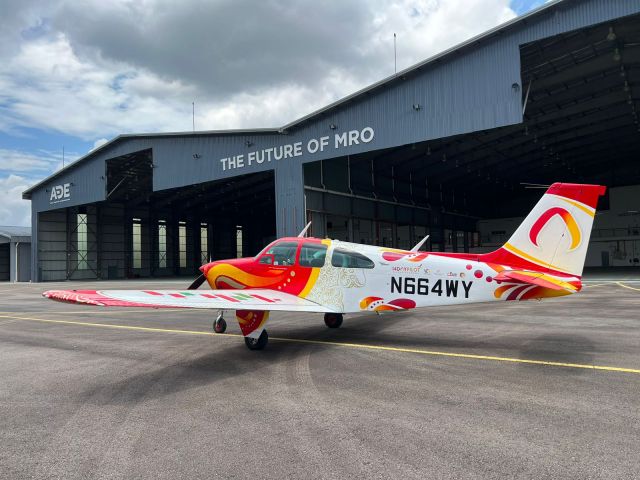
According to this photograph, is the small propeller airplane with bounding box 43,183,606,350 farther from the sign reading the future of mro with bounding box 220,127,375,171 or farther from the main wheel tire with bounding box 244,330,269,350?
the sign reading the future of mro with bounding box 220,127,375,171

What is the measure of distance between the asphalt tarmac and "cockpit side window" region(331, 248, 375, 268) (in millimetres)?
1714

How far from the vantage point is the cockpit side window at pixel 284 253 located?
9797 mm

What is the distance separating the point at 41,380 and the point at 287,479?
553 cm

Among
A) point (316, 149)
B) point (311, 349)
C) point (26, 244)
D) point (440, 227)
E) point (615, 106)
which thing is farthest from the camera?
point (26, 244)

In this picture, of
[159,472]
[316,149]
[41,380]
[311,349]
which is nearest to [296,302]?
[311,349]

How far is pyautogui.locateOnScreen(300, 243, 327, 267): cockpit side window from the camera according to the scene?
31.1 ft

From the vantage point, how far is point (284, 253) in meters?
9.92

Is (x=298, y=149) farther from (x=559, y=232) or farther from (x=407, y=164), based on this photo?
(x=559, y=232)

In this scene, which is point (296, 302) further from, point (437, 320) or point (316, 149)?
point (316, 149)

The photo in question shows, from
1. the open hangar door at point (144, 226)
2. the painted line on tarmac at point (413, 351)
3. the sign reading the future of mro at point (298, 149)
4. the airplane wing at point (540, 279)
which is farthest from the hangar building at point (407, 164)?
the painted line on tarmac at point (413, 351)

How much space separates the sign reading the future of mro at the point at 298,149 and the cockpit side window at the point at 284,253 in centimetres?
1705

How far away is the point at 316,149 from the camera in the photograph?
27.4 m

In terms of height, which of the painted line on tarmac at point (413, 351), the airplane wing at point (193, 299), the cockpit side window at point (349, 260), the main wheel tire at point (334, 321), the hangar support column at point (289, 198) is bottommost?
the painted line on tarmac at point (413, 351)

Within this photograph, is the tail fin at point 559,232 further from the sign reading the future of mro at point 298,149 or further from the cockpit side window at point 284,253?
the sign reading the future of mro at point 298,149
